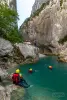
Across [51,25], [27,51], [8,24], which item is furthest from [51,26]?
[8,24]

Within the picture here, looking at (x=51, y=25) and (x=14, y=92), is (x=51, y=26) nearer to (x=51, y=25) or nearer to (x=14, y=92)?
(x=51, y=25)

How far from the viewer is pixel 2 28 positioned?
4681 centimetres

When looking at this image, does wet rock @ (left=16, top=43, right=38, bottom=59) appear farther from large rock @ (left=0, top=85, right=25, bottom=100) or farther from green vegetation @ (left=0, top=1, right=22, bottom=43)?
large rock @ (left=0, top=85, right=25, bottom=100)

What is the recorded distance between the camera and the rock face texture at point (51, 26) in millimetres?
115400

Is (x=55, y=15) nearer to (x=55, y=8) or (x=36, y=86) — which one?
(x=55, y=8)

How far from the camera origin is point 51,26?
11888 cm

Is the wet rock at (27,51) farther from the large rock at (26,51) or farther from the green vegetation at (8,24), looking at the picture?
the green vegetation at (8,24)

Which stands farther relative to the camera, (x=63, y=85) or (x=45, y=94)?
(x=63, y=85)

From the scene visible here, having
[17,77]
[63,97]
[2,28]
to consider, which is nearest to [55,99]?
[63,97]

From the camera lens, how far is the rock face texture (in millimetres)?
115400

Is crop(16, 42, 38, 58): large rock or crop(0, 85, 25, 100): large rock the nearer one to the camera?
crop(0, 85, 25, 100): large rock

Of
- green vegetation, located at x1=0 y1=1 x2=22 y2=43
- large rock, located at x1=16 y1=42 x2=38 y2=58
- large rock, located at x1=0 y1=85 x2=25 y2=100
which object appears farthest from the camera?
large rock, located at x1=16 y1=42 x2=38 y2=58

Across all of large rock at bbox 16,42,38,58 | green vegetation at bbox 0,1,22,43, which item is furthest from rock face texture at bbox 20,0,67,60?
green vegetation at bbox 0,1,22,43

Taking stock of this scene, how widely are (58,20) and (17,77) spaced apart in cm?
8400
